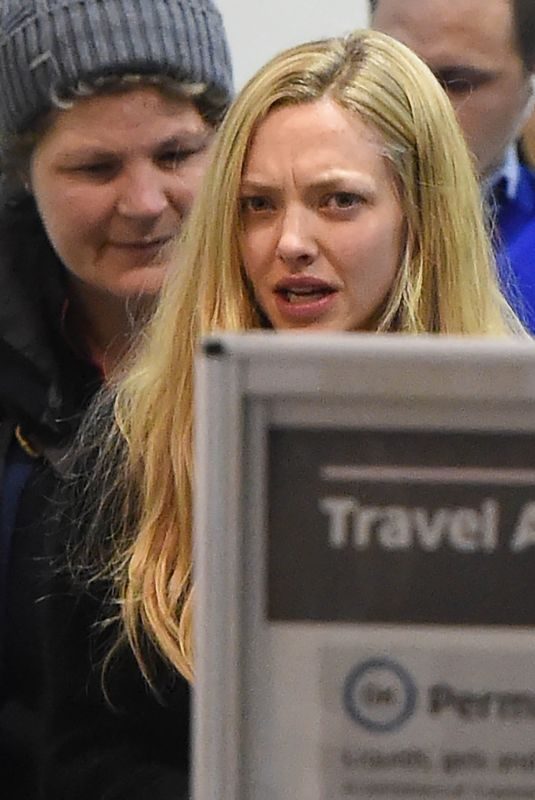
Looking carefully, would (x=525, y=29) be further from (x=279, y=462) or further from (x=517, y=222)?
(x=279, y=462)

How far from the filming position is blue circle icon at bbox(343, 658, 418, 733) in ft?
1.26

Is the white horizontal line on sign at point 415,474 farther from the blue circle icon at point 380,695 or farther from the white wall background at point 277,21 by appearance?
the white wall background at point 277,21

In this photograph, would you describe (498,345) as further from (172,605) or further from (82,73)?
(82,73)

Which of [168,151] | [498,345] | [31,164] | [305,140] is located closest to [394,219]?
[305,140]

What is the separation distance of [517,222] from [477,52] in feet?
0.62

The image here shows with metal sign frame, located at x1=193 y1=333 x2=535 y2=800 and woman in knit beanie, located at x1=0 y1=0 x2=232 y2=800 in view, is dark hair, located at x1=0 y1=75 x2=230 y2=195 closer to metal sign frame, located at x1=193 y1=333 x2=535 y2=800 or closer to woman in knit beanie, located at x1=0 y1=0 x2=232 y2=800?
woman in knit beanie, located at x1=0 y1=0 x2=232 y2=800

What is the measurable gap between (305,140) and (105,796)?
0.47 m

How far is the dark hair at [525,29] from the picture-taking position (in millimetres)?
1216

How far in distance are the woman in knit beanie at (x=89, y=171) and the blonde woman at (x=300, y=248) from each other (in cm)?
15

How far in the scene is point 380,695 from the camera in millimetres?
385

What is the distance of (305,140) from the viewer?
2.92 feet

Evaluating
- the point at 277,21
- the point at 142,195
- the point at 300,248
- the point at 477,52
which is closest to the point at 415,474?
the point at 300,248

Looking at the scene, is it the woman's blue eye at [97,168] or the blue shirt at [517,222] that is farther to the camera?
the blue shirt at [517,222]

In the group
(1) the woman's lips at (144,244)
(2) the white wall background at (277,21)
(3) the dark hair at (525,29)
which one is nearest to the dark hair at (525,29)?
(3) the dark hair at (525,29)
